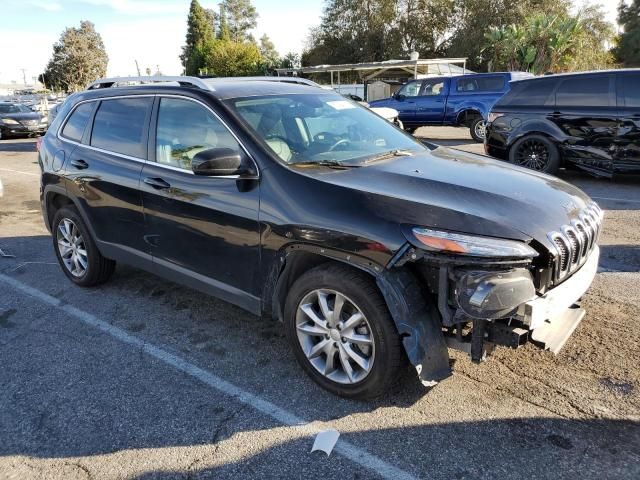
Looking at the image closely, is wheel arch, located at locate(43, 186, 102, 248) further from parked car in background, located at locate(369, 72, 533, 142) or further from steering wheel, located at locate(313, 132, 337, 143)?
parked car in background, located at locate(369, 72, 533, 142)

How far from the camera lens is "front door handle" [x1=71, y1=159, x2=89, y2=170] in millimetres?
4555

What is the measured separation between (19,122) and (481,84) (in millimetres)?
17097

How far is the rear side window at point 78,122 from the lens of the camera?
4.73m

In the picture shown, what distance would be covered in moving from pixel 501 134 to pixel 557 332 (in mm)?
6927

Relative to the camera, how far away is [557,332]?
9.68ft

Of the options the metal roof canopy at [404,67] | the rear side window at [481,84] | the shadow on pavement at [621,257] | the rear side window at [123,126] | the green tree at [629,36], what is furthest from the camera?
the green tree at [629,36]

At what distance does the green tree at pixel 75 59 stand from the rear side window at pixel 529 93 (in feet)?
181

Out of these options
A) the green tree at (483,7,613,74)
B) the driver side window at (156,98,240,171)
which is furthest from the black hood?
the green tree at (483,7,613,74)

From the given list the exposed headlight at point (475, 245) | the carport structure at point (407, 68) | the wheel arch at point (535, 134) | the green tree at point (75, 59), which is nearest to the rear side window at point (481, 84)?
the wheel arch at point (535, 134)

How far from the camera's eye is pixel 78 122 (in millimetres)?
4812

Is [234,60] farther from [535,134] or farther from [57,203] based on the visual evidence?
[57,203]

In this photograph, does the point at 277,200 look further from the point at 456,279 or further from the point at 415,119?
the point at 415,119

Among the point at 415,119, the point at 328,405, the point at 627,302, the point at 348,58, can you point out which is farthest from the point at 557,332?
the point at 348,58

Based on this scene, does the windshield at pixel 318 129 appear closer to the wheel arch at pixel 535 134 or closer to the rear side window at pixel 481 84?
the wheel arch at pixel 535 134
